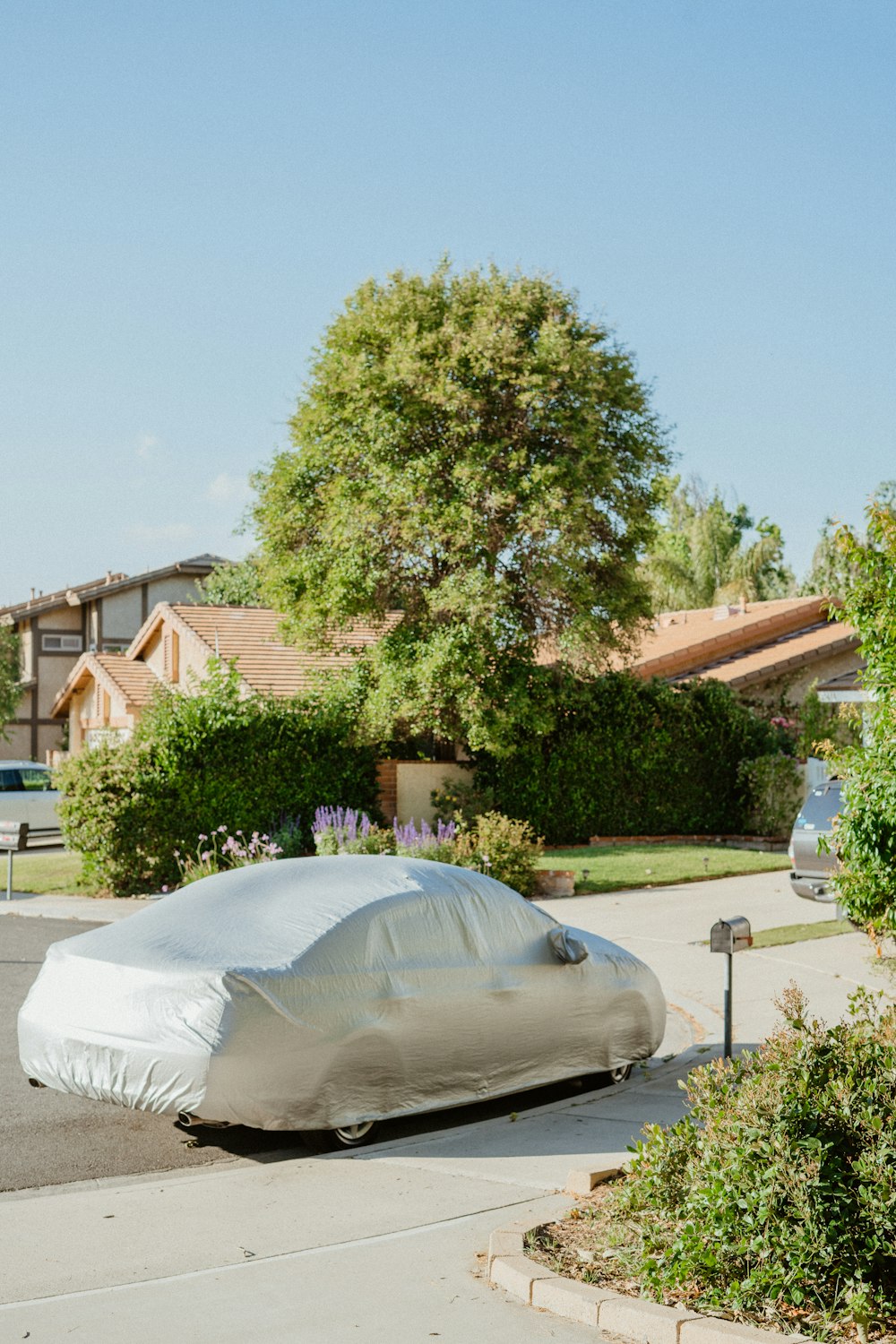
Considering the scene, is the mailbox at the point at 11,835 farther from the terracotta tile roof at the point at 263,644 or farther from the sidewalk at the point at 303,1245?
the sidewalk at the point at 303,1245

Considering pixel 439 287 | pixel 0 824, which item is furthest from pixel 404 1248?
pixel 439 287

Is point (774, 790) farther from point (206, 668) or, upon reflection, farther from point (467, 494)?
point (206, 668)

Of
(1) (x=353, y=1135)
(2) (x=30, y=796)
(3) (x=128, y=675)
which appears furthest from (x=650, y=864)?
(3) (x=128, y=675)

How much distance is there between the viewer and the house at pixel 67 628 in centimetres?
4947

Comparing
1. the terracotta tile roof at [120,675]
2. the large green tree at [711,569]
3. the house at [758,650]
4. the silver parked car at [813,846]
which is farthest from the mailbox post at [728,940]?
the large green tree at [711,569]

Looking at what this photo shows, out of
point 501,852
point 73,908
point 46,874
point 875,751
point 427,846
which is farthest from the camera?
point 46,874

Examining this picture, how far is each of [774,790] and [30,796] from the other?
50.5 ft

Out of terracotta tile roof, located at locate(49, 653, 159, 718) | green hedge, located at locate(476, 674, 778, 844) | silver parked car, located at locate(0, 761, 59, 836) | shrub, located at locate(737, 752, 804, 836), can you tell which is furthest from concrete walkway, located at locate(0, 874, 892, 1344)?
terracotta tile roof, located at locate(49, 653, 159, 718)

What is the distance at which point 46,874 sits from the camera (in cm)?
2230

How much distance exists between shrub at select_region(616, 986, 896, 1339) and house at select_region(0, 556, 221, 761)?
147 ft

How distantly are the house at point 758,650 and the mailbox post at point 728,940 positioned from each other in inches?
657

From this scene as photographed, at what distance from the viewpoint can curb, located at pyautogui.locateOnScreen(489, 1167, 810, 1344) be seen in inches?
174

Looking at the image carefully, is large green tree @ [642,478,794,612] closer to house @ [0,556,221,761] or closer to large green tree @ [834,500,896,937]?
house @ [0,556,221,761]

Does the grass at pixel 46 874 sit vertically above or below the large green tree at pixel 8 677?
below
